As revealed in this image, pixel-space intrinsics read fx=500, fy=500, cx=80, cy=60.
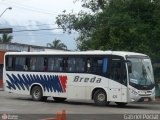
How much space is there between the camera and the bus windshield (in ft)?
87.4

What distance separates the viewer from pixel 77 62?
2848cm

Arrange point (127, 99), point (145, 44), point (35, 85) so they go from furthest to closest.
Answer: point (145, 44), point (35, 85), point (127, 99)

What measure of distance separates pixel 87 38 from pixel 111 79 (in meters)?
24.3

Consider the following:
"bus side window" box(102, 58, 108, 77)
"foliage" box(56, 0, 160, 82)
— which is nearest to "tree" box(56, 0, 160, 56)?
"foliage" box(56, 0, 160, 82)

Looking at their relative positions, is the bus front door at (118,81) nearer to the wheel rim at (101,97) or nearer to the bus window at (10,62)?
the wheel rim at (101,97)

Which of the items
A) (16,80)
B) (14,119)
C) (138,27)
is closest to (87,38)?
(138,27)

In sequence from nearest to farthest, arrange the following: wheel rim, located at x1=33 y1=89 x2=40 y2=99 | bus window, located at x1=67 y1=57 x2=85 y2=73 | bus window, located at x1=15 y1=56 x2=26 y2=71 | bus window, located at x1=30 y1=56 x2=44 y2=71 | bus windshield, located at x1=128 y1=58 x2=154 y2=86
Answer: bus windshield, located at x1=128 y1=58 x2=154 y2=86 → bus window, located at x1=67 y1=57 x2=85 y2=73 → bus window, located at x1=30 y1=56 x2=44 y2=71 → wheel rim, located at x1=33 y1=89 x2=40 y2=99 → bus window, located at x1=15 y1=56 x2=26 y2=71

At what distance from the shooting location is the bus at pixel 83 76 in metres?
26.6

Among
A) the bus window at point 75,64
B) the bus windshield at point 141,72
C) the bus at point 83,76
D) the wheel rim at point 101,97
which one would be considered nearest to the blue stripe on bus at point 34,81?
the bus at point 83,76

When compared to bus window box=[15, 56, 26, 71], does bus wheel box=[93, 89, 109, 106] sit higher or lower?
lower

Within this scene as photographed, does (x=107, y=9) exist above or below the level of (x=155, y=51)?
above

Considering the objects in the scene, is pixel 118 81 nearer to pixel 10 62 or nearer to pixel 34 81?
pixel 34 81

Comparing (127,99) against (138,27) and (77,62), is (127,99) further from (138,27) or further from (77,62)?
(138,27)

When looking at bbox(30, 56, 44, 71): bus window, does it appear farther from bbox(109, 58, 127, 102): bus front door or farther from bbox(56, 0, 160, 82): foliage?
bbox(56, 0, 160, 82): foliage
